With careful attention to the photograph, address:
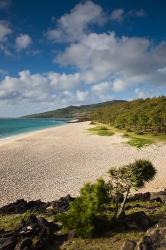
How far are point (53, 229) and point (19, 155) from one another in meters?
39.0

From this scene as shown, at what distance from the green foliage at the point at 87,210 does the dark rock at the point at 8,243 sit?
8.73 ft

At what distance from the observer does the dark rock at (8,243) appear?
13.6m

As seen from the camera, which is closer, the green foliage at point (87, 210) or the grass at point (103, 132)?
the green foliage at point (87, 210)

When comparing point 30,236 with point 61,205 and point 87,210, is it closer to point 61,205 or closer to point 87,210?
point 87,210

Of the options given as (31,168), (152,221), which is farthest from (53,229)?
(31,168)

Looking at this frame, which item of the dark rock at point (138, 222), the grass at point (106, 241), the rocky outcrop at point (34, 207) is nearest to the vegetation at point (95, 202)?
the grass at point (106, 241)

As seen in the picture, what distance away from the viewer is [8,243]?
45.4 ft

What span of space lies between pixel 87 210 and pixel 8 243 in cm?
398

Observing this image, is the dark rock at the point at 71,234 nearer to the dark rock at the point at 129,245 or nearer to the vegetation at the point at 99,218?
the vegetation at the point at 99,218

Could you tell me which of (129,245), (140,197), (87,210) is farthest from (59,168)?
(129,245)

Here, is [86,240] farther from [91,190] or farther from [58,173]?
[58,173]

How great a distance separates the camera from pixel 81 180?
34.3 meters

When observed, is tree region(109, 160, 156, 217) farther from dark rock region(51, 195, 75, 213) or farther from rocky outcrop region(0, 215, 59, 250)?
dark rock region(51, 195, 75, 213)

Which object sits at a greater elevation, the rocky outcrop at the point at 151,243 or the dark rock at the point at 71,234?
the rocky outcrop at the point at 151,243
